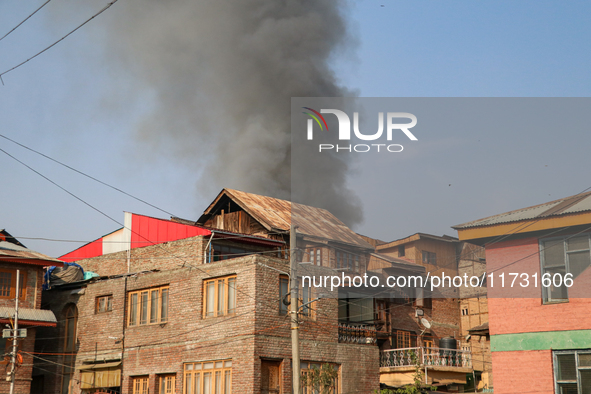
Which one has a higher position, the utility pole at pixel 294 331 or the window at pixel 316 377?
the utility pole at pixel 294 331

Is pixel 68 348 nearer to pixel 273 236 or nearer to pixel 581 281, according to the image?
pixel 273 236

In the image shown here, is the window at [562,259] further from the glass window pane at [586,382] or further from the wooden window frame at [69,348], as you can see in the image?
the wooden window frame at [69,348]

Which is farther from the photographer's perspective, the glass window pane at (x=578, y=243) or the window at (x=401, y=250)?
the window at (x=401, y=250)

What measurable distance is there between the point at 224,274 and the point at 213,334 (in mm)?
2563

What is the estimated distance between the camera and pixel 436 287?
43.6 metres

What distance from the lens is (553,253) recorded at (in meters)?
17.8

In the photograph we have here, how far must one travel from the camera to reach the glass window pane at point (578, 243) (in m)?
17.2

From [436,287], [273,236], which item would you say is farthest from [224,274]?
[436,287]

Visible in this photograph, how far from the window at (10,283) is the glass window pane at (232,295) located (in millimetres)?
11715

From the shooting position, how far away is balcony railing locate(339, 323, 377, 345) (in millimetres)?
30297

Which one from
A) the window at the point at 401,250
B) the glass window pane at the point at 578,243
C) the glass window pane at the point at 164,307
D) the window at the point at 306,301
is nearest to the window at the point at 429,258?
the window at the point at 401,250

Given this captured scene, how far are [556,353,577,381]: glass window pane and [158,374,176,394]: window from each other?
55.7 feet

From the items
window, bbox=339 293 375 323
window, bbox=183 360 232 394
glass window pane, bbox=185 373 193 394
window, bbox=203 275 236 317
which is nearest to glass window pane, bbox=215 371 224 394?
window, bbox=183 360 232 394

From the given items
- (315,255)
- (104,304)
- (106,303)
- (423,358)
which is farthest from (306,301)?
(104,304)
